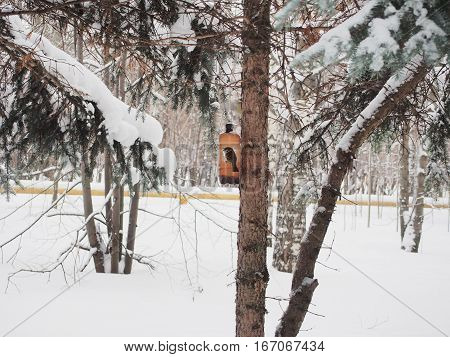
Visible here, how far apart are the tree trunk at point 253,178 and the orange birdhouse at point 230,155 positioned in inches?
2.9

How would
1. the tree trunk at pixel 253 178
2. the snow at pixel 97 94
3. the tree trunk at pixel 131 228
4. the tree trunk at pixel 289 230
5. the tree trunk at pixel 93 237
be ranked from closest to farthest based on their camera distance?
the tree trunk at pixel 253 178
the snow at pixel 97 94
the tree trunk at pixel 93 237
the tree trunk at pixel 131 228
the tree trunk at pixel 289 230

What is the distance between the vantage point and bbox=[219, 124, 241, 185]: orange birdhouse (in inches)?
114

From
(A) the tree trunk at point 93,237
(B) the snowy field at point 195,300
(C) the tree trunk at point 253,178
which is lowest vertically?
(B) the snowy field at point 195,300

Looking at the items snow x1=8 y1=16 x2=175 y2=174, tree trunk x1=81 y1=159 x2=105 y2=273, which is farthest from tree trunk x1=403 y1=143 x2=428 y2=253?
snow x1=8 y1=16 x2=175 y2=174

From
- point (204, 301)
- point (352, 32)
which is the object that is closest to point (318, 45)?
point (352, 32)

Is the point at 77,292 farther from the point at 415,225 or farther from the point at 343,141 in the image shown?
the point at 415,225

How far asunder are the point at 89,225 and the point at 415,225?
29.1ft

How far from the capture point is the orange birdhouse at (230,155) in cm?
289

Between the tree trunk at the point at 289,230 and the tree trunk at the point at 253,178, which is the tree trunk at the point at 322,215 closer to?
the tree trunk at the point at 253,178

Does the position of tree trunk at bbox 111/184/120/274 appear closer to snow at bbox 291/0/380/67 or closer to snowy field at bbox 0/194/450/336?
snowy field at bbox 0/194/450/336

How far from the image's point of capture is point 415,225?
12.3 m

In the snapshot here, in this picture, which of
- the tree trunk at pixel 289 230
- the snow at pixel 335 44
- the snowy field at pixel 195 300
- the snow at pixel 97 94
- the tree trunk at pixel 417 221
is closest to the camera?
the snow at pixel 335 44

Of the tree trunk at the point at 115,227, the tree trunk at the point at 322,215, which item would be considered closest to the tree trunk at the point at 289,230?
the tree trunk at the point at 115,227

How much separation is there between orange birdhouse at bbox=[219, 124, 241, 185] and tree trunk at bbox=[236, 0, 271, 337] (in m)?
0.07
